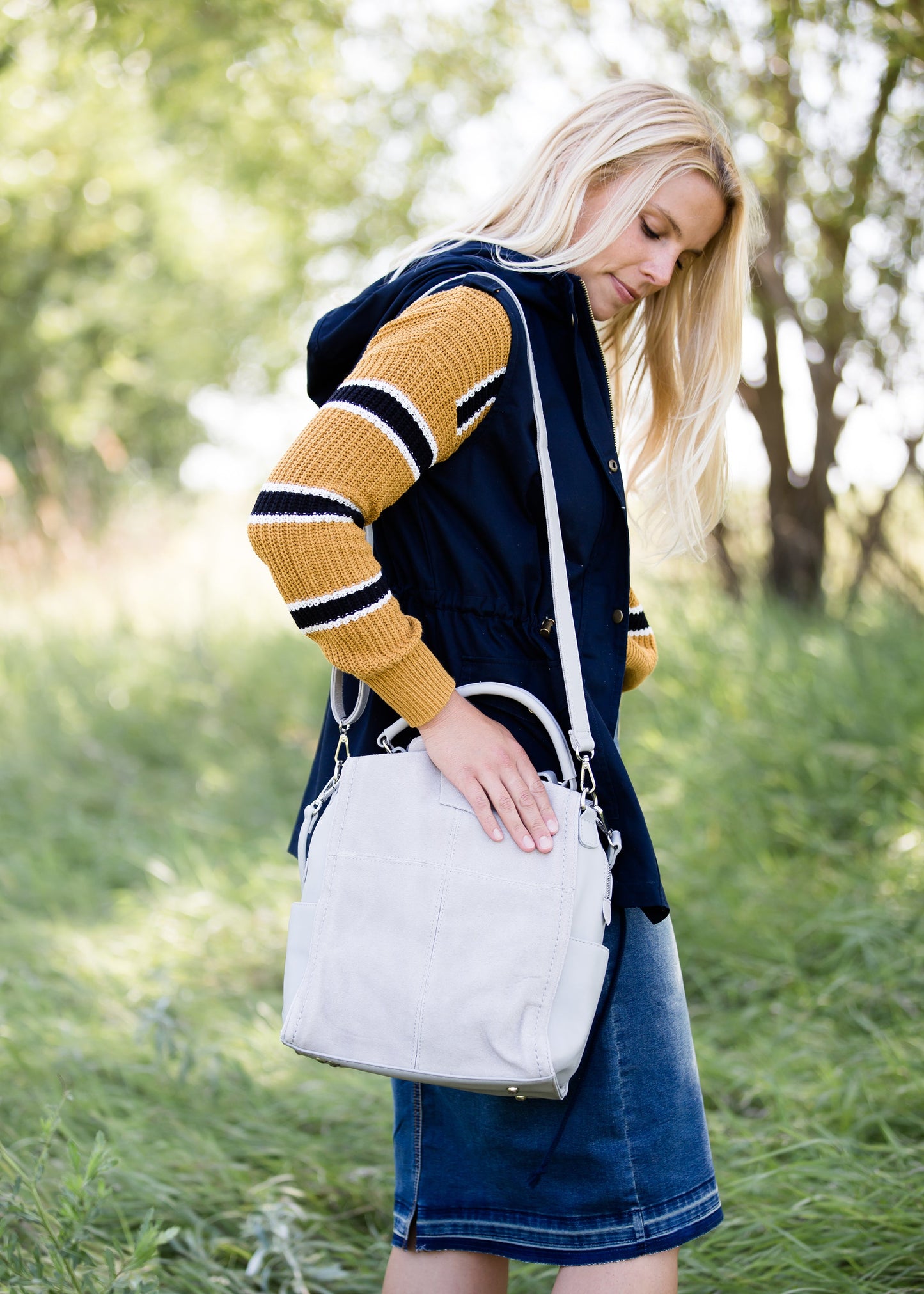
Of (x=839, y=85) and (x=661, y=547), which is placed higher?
(x=839, y=85)

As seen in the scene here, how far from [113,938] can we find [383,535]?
2.62m

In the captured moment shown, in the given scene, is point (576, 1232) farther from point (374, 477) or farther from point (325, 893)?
point (374, 477)

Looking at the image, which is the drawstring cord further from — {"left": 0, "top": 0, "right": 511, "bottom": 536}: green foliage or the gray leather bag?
→ {"left": 0, "top": 0, "right": 511, "bottom": 536}: green foliage

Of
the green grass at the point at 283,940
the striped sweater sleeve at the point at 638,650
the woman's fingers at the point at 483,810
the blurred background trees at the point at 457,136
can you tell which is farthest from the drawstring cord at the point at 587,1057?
the blurred background trees at the point at 457,136

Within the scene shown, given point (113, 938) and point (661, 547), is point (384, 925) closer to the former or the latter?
point (661, 547)

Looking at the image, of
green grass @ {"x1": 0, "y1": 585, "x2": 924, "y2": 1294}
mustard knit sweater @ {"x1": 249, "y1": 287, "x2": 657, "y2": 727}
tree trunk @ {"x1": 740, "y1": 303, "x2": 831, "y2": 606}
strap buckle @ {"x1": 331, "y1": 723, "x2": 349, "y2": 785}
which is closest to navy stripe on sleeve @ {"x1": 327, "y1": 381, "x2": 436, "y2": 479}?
mustard knit sweater @ {"x1": 249, "y1": 287, "x2": 657, "y2": 727}

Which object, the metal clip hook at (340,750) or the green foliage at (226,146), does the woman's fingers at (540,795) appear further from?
the green foliage at (226,146)

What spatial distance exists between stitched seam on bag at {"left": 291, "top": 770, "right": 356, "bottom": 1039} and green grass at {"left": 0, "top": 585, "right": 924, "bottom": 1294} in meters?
0.86

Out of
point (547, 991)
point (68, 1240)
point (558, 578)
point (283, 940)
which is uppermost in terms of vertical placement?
point (558, 578)

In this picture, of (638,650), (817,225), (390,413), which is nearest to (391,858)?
(390,413)

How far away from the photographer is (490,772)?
128 centimetres

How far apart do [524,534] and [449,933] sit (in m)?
0.49

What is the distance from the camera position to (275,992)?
10.6 feet

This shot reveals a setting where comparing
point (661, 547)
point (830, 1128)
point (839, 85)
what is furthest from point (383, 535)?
point (839, 85)
